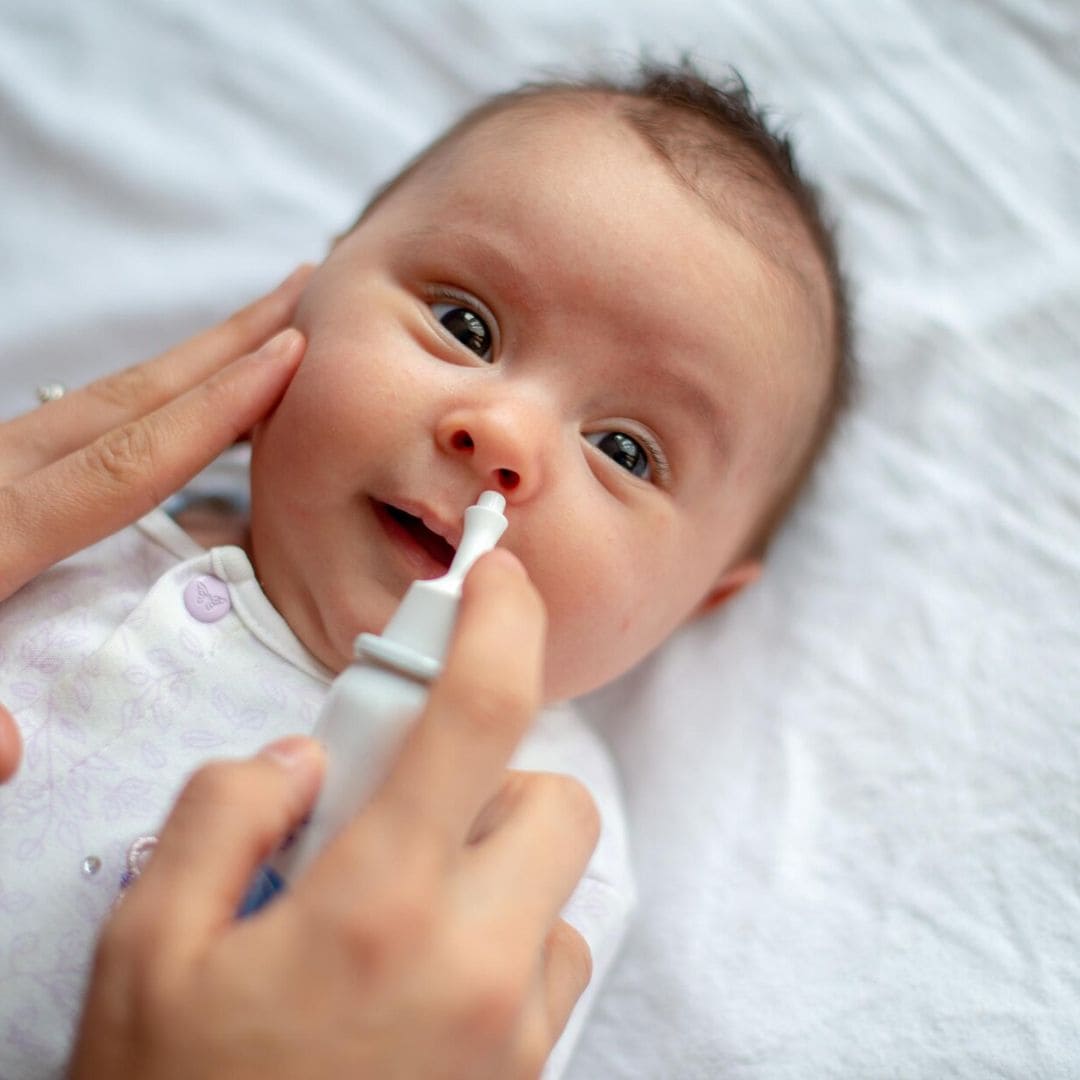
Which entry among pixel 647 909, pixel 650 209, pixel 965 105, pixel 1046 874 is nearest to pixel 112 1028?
pixel 647 909

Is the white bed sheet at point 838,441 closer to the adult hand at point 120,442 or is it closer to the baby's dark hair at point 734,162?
the baby's dark hair at point 734,162

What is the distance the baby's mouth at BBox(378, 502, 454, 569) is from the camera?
126cm

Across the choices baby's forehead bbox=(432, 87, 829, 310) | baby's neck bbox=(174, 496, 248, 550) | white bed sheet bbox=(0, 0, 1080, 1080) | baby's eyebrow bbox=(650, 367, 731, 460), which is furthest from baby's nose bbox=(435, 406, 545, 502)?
white bed sheet bbox=(0, 0, 1080, 1080)

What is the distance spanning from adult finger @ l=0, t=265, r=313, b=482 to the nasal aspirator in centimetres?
77

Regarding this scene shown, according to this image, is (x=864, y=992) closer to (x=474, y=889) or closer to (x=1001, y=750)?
(x=1001, y=750)

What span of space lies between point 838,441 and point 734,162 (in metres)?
0.56

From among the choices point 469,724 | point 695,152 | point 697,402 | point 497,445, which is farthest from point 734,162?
point 469,724

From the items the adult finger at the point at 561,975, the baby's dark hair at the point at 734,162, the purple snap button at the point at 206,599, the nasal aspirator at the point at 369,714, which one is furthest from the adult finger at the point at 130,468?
the adult finger at the point at 561,975

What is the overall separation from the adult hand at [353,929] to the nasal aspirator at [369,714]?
0.03m

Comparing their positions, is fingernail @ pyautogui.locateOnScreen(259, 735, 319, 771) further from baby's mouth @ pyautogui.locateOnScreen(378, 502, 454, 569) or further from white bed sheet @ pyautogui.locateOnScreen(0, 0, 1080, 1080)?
white bed sheet @ pyautogui.locateOnScreen(0, 0, 1080, 1080)

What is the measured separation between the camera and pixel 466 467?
47.3 inches

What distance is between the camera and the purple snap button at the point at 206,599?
4.27 feet

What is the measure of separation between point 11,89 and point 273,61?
0.45 m

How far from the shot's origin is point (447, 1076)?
73 centimetres
